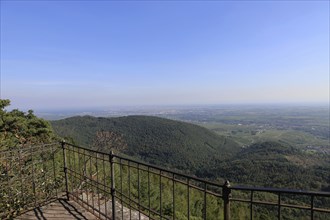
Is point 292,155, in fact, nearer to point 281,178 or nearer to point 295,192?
point 281,178

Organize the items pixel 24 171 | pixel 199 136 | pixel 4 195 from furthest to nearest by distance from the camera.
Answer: pixel 199 136 → pixel 24 171 → pixel 4 195

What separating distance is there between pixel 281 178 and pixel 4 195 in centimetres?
3750

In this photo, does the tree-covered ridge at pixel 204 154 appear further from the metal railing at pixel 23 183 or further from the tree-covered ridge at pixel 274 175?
the metal railing at pixel 23 183

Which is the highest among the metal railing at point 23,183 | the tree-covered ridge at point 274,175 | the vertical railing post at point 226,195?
the vertical railing post at point 226,195

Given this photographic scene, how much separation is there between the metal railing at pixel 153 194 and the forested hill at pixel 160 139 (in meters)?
37.1

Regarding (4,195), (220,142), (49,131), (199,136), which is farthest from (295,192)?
(220,142)

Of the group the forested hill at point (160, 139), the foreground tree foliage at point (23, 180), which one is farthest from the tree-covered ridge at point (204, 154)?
the foreground tree foliage at point (23, 180)

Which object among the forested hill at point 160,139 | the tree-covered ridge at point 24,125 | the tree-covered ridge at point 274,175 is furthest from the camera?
the forested hill at point 160,139

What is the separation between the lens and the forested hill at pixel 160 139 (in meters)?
50.5

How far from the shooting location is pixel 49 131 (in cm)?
1647

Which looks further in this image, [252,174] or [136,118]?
[136,118]

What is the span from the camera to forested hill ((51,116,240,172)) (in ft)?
166

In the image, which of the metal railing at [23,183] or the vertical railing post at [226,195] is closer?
the vertical railing post at [226,195]

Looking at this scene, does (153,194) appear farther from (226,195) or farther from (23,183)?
(226,195)
